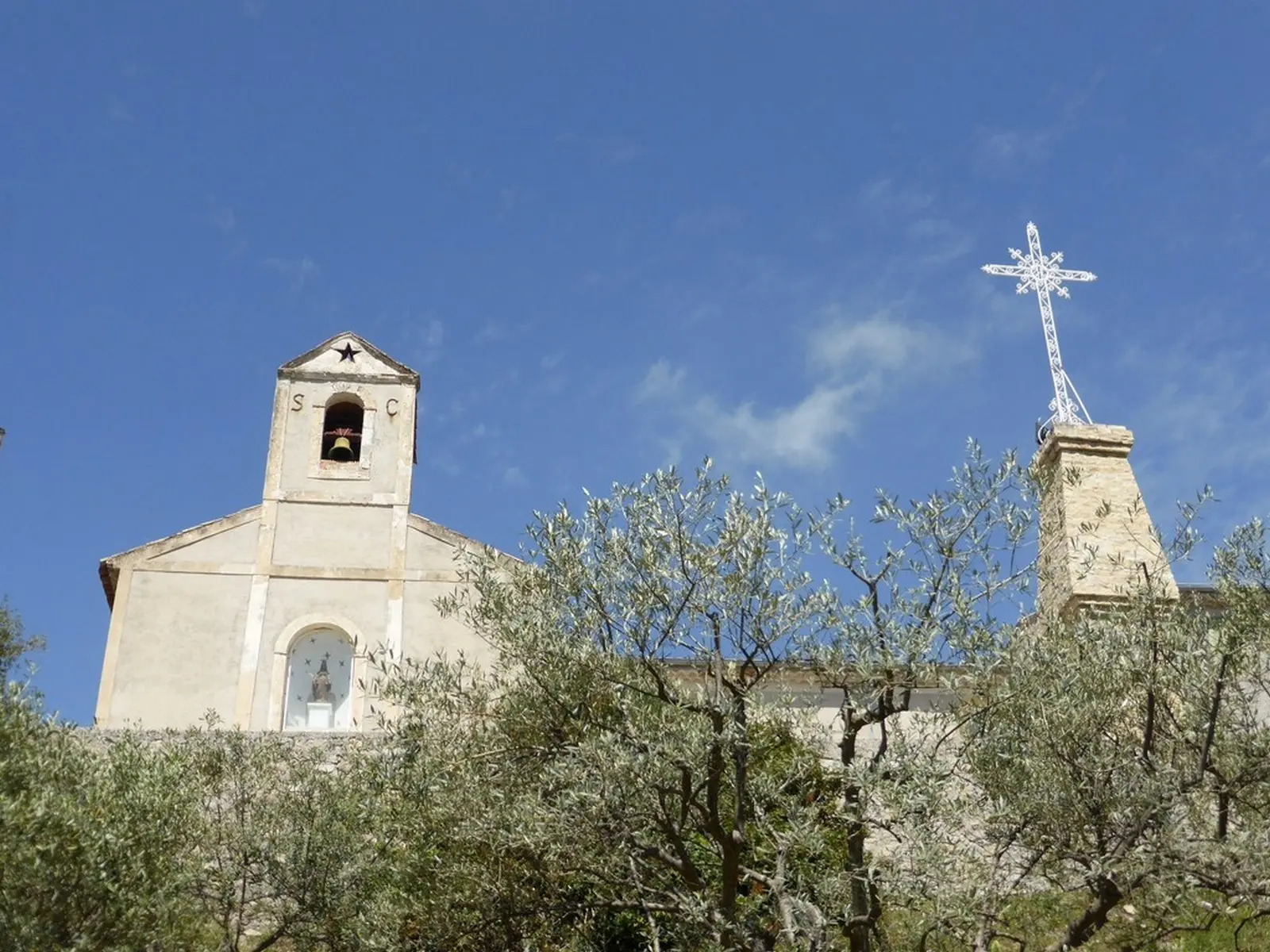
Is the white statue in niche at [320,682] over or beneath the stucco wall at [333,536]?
beneath

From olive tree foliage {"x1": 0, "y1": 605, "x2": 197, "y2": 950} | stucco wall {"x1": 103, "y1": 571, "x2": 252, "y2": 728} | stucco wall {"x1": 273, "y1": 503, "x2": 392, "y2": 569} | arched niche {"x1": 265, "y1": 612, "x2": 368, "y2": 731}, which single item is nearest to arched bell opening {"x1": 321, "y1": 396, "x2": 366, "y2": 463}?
stucco wall {"x1": 273, "y1": 503, "x2": 392, "y2": 569}

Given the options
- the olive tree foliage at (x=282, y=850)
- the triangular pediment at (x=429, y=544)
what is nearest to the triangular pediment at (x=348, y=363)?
the triangular pediment at (x=429, y=544)

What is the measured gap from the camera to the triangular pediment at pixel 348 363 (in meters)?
26.8

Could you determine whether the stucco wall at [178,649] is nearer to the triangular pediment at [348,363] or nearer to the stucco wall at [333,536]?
the stucco wall at [333,536]

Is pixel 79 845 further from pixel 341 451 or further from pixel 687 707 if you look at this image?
pixel 341 451

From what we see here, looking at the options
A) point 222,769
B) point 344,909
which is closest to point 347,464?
point 222,769

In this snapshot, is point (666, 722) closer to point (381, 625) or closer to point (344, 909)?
point (344, 909)

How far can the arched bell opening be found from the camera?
26.3m

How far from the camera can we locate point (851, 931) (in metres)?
9.84

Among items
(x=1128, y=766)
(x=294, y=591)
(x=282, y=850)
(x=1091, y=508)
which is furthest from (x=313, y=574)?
(x=1128, y=766)

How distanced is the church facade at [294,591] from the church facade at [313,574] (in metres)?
0.03

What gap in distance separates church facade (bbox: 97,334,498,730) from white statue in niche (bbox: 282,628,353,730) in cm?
2

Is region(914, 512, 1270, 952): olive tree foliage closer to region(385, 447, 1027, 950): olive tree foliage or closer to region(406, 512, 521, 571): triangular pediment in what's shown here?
A: region(385, 447, 1027, 950): olive tree foliage

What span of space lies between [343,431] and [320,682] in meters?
5.24
